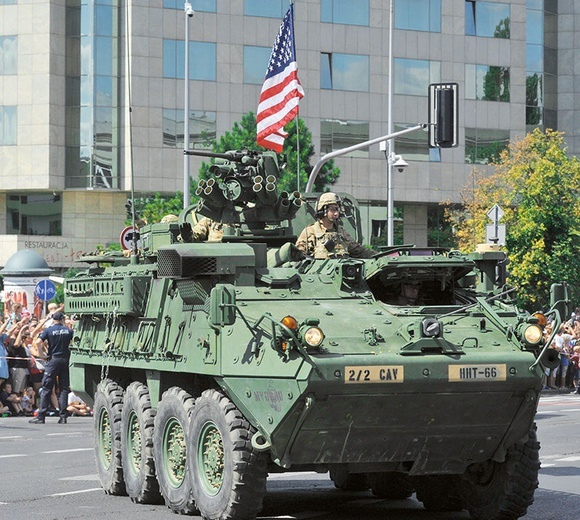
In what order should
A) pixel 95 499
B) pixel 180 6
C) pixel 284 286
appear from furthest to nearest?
pixel 180 6 < pixel 95 499 < pixel 284 286

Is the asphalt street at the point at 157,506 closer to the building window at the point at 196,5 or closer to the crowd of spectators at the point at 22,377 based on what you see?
the crowd of spectators at the point at 22,377

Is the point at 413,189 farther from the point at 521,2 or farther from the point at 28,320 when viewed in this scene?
the point at 28,320

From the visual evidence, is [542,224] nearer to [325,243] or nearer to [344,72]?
[344,72]

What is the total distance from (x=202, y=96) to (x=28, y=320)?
28.7m

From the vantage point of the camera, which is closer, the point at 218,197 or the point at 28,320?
the point at 218,197

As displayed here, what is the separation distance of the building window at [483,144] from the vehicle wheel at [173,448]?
49099mm

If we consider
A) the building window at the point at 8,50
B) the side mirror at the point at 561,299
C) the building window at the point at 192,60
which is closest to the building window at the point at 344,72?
the building window at the point at 192,60

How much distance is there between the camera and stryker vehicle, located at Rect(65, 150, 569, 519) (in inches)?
429

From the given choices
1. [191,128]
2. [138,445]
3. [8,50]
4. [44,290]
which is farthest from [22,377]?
[8,50]

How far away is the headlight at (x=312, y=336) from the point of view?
1069 centimetres

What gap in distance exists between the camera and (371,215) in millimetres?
59719

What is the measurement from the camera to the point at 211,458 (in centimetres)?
1169

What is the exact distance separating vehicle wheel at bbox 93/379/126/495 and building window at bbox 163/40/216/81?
4080 centimetres

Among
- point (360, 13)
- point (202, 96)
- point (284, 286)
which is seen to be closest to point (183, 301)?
point (284, 286)
